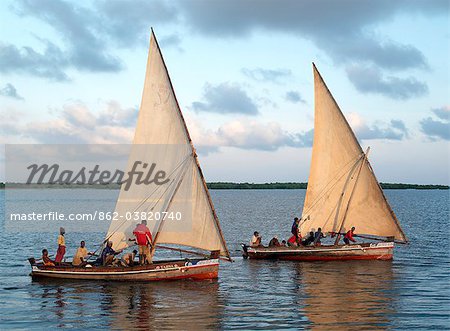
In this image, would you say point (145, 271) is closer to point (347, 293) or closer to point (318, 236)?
point (347, 293)

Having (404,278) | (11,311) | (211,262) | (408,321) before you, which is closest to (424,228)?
(404,278)

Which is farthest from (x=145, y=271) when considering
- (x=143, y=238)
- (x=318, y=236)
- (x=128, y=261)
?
(x=318, y=236)

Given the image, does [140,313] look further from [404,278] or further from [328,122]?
[328,122]

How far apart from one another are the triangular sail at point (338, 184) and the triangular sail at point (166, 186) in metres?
14.1

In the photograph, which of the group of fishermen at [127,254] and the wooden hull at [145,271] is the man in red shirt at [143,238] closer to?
the group of fishermen at [127,254]

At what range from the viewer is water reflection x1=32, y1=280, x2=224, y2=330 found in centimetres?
2661

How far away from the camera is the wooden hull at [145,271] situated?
35219 millimetres

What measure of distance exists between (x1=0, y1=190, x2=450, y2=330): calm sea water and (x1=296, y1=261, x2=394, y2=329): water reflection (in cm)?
4

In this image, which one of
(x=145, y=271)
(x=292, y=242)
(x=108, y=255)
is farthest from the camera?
(x=292, y=242)

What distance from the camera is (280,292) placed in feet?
110

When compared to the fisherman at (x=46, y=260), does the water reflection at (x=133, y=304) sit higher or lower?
lower

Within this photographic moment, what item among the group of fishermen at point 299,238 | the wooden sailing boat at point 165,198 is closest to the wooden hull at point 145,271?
the wooden sailing boat at point 165,198

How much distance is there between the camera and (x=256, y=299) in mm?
31516

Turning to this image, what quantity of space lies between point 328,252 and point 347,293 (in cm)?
1252
